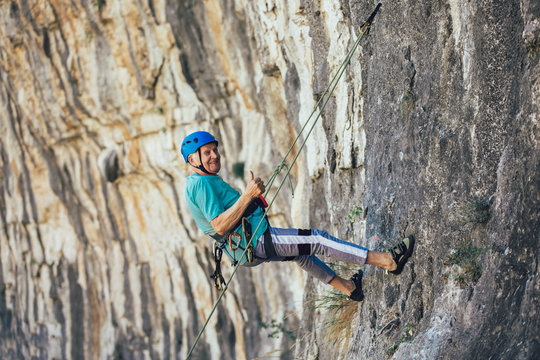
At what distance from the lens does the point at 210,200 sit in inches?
208

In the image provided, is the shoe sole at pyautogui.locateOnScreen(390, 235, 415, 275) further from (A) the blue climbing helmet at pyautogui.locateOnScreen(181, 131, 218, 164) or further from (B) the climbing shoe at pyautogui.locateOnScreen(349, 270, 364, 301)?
(A) the blue climbing helmet at pyautogui.locateOnScreen(181, 131, 218, 164)

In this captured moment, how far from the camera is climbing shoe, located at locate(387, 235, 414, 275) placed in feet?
16.7

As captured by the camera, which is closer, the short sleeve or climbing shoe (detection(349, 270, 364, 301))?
the short sleeve

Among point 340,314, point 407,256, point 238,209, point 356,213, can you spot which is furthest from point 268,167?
point 407,256

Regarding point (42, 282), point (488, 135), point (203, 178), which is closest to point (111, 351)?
point (42, 282)

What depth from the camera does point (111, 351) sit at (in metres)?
17.8

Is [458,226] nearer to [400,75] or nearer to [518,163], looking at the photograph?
[518,163]

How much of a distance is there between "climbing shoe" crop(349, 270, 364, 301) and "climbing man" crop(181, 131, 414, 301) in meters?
0.54

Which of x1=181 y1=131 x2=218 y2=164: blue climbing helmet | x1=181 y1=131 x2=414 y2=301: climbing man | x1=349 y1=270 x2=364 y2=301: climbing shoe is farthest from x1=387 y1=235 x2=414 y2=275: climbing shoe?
x1=181 y1=131 x2=218 y2=164: blue climbing helmet

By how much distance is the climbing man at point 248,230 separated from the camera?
17.0 ft

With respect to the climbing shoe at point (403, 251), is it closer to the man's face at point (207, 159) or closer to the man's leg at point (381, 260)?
the man's leg at point (381, 260)

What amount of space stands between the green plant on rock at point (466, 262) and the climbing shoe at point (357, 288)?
126 centimetres

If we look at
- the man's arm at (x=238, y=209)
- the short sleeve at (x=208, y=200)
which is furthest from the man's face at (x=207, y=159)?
the man's arm at (x=238, y=209)

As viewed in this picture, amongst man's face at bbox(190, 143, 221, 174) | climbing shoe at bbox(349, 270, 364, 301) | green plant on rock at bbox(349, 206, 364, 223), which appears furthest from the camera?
green plant on rock at bbox(349, 206, 364, 223)
